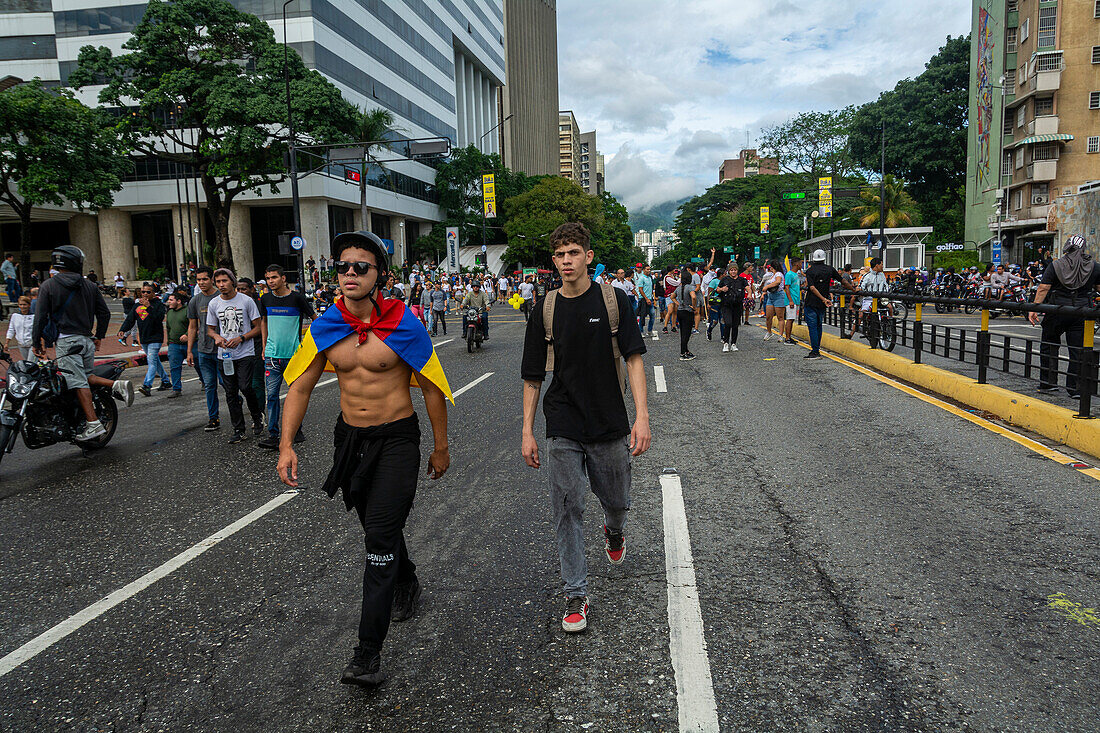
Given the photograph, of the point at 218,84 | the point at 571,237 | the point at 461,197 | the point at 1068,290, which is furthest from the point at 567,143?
the point at 571,237

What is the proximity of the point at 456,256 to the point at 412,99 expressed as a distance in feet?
43.6

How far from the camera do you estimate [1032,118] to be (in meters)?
43.6

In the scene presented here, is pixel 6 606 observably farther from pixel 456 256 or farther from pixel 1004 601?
pixel 456 256

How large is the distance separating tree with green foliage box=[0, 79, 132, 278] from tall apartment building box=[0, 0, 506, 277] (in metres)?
7.19

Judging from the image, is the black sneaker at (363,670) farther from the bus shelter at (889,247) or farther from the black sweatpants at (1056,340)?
the bus shelter at (889,247)

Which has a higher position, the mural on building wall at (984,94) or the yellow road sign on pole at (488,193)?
the mural on building wall at (984,94)

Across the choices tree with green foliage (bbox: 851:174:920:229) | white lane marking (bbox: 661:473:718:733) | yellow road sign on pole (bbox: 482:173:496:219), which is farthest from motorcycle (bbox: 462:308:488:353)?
tree with green foliage (bbox: 851:174:920:229)

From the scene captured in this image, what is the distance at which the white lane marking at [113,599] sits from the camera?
11.6 ft

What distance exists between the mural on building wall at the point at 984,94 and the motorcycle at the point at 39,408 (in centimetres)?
5411

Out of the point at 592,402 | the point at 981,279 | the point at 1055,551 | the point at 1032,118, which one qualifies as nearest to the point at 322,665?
the point at 592,402

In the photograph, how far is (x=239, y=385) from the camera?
8047mm

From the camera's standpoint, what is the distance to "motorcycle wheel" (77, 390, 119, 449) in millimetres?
8094

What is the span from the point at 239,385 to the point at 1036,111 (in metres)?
50.4

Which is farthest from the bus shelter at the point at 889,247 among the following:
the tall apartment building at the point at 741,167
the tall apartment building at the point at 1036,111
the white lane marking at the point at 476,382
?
the tall apartment building at the point at 741,167
